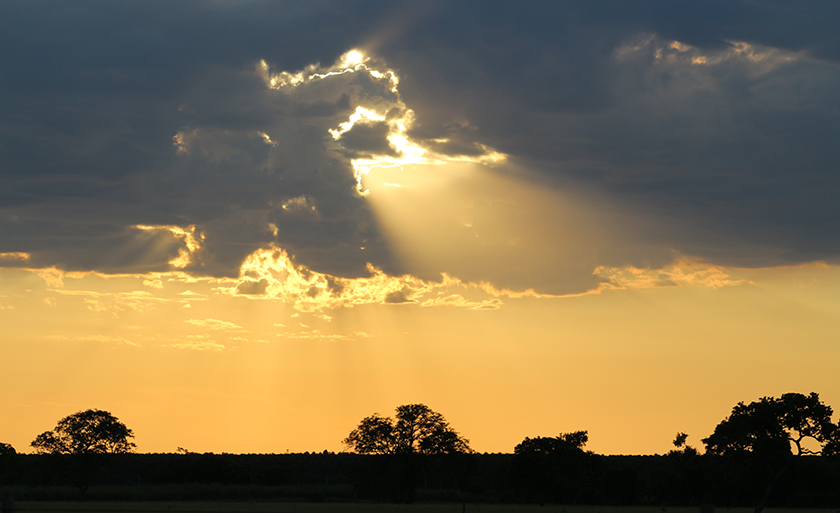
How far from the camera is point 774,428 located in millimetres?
66125

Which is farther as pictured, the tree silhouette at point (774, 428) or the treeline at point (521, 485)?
the treeline at point (521, 485)

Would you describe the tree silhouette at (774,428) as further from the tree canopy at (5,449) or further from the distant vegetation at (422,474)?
the tree canopy at (5,449)

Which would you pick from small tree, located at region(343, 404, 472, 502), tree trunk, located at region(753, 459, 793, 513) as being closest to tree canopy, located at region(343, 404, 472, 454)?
small tree, located at region(343, 404, 472, 502)

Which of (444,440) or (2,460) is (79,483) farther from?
(444,440)

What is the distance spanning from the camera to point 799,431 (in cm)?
6606

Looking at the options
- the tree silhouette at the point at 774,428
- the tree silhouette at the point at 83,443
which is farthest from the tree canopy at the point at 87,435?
the tree silhouette at the point at 774,428

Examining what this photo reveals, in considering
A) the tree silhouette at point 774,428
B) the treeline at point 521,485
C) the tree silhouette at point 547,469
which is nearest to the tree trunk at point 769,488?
the tree silhouette at point 774,428

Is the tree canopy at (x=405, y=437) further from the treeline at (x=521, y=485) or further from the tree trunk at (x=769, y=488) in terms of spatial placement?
the tree trunk at (x=769, y=488)

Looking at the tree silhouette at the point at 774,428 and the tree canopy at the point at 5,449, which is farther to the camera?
the tree canopy at the point at 5,449

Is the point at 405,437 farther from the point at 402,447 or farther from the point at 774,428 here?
the point at 774,428

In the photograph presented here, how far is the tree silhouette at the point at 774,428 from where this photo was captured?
65500 mm

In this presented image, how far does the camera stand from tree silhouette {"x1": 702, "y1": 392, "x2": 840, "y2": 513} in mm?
65500

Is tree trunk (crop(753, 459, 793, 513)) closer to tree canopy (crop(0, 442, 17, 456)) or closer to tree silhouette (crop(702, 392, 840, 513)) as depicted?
tree silhouette (crop(702, 392, 840, 513))

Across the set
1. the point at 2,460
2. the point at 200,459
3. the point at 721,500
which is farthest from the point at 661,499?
the point at 2,460
